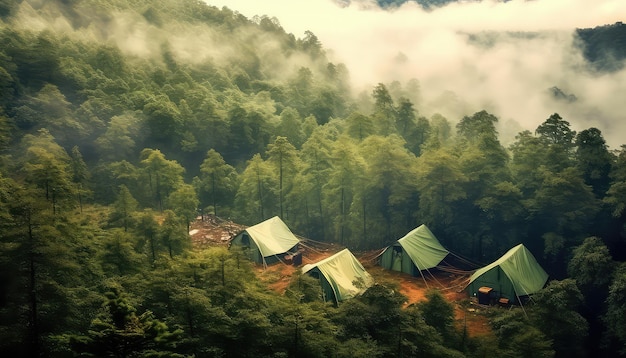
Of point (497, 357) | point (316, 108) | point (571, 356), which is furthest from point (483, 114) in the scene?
point (497, 357)

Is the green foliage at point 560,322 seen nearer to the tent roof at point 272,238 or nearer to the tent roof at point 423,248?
the tent roof at point 423,248

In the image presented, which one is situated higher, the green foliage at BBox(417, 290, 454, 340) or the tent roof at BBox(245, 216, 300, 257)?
the tent roof at BBox(245, 216, 300, 257)

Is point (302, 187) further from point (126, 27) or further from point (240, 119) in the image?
point (126, 27)

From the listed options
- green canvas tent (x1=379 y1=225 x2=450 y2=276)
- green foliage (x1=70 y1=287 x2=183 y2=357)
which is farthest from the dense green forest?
green canvas tent (x1=379 y1=225 x2=450 y2=276)

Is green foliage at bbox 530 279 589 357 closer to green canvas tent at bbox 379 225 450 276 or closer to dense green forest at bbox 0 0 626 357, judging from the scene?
dense green forest at bbox 0 0 626 357

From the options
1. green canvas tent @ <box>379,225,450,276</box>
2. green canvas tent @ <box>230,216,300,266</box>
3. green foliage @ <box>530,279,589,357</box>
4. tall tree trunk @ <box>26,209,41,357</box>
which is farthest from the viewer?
green canvas tent @ <box>230,216,300,266</box>
